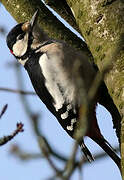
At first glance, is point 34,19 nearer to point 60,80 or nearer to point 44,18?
point 44,18

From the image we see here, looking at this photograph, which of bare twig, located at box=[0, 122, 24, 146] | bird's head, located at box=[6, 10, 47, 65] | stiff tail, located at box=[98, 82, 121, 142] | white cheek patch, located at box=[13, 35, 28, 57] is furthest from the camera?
white cheek patch, located at box=[13, 35, 28, 57]

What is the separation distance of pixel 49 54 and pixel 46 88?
30cm

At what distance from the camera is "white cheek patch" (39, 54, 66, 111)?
3539 mm

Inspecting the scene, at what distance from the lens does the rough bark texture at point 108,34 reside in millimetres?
2494

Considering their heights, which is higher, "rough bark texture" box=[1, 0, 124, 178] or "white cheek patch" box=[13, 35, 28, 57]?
"rough bark texture" box=[1, 0, 124, 178]

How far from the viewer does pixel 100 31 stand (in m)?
2.66

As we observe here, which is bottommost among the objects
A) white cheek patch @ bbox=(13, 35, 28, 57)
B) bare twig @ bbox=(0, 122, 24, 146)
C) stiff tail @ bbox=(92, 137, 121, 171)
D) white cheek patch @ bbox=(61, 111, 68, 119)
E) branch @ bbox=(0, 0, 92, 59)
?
stiff tail @ bbox=(92, 137, 121, 171)

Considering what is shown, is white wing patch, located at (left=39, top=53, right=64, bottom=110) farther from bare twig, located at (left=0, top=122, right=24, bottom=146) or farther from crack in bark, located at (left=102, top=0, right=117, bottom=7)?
bare twig, located at (left=0, top=122, right=24, bottom=146)

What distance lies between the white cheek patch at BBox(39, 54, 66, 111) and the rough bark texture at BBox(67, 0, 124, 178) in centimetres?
78

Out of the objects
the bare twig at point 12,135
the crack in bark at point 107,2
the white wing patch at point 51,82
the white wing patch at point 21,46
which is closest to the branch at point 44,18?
the white wing patch at point 51,82

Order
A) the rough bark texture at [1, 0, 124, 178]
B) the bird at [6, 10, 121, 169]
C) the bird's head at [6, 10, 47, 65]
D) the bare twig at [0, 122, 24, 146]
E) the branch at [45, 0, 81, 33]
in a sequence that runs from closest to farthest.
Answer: the bare twig at [0, 122, 24, 146], the rough bark texture at [1, 0, 124, 178], the bird at [6, 10, 121, 169], the branch at [45, 0, 81, 33], the bird's head at [6, 10, 47, 65]

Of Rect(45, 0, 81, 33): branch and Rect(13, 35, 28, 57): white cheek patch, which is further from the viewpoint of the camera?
Rect(13, 35, 28, 57): white cheek patch

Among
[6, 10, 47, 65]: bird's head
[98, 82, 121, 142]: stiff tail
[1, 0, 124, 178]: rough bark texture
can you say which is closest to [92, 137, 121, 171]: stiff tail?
[98, 82, 121, 142]: stiff tail

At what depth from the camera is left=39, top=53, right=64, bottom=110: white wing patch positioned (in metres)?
3.54
